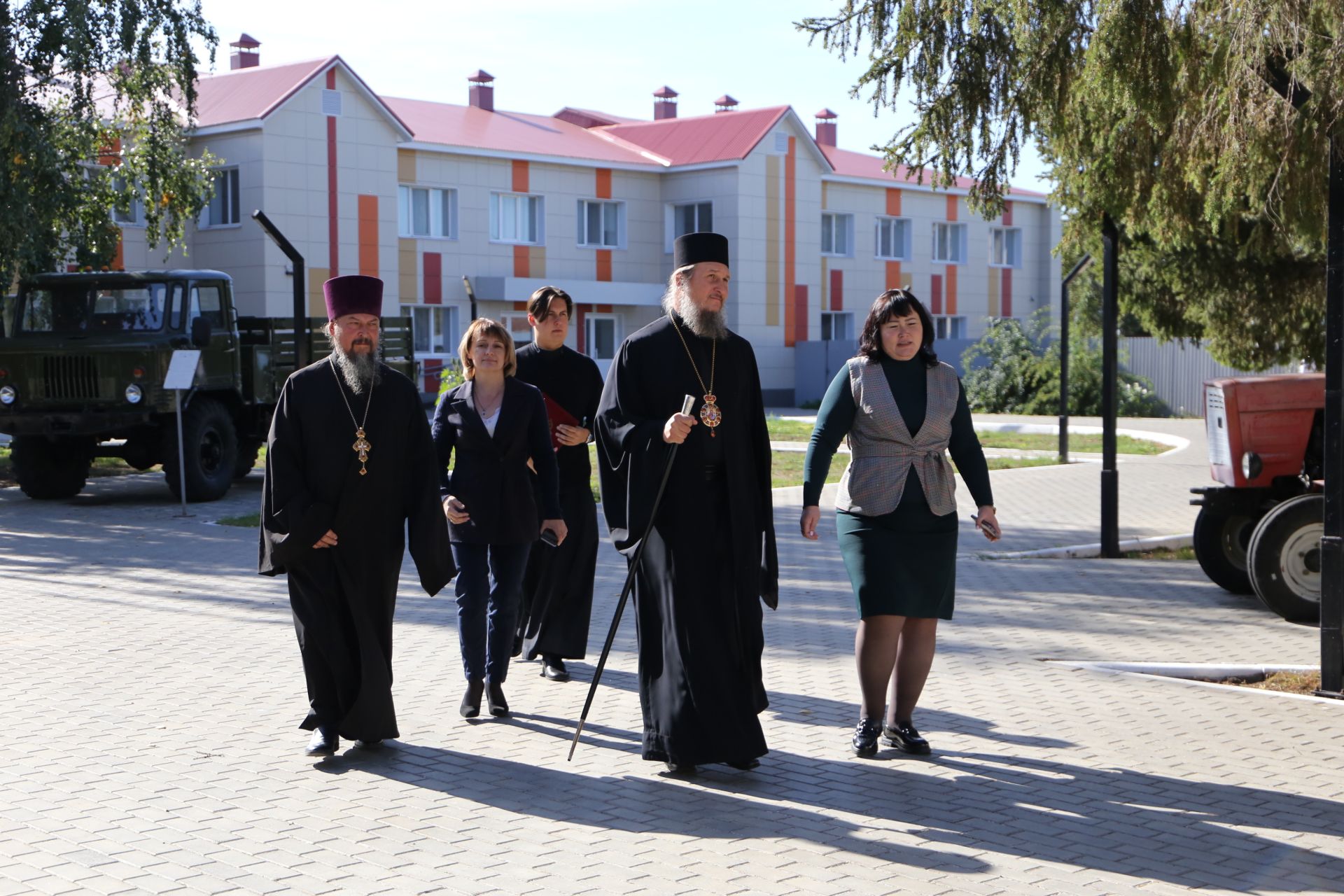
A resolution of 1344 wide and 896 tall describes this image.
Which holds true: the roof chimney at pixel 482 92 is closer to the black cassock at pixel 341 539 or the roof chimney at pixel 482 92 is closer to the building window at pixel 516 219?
the building window at pixel 516 219

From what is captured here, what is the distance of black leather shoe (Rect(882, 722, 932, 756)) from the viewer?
650 cm

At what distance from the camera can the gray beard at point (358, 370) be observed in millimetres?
6469

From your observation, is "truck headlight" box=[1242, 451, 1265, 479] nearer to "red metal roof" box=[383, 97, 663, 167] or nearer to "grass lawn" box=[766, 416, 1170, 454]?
"grass lawn" box=[766, 416, 1170, 454]

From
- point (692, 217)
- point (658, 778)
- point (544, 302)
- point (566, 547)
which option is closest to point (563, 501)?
point (566, 547)

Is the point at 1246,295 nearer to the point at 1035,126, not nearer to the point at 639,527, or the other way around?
the point at 1035,126

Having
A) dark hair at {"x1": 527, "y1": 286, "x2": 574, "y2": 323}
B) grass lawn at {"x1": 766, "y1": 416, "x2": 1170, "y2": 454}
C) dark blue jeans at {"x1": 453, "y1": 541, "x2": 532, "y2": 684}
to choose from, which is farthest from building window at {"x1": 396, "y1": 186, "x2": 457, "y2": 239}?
dark blue jeans at {"x1": 453, "y1": 541, "x2": 532, "y2": 684}

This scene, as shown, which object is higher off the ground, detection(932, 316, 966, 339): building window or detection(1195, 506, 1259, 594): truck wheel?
detection(932, 316, 966, 339): building window

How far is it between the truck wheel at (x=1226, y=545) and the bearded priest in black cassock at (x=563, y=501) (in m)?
4.88

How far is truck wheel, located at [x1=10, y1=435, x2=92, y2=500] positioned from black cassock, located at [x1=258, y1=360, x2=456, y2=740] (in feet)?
41.6

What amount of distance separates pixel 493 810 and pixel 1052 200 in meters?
8.65

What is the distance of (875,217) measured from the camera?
4944 cm

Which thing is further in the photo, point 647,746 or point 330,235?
point 330,235

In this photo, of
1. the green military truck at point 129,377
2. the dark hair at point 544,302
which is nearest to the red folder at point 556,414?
the dark hair at point 544,302

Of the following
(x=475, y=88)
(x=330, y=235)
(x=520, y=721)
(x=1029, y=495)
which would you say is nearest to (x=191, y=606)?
(x=520, y=721)
